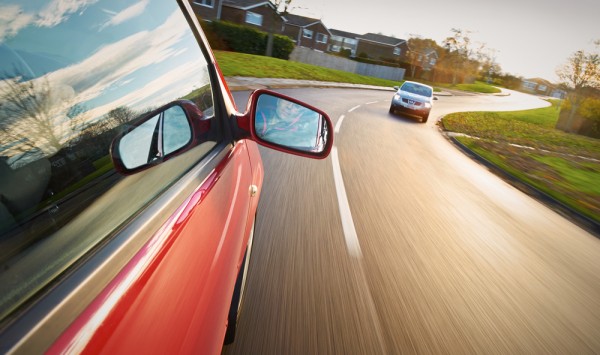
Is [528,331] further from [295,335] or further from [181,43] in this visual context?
[181,43]

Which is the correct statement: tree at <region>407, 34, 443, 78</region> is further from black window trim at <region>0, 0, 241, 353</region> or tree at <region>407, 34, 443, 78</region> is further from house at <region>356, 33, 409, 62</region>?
black window trim at <region>0, 0, 241, 353</region>

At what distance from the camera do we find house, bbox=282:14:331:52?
61656mm

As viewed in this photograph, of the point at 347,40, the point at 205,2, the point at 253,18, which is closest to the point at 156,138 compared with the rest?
the point at 205,2

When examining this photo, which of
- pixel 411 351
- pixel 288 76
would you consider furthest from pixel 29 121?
pixel 288 76

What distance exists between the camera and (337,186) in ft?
18.8

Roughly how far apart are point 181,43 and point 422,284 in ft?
9.20

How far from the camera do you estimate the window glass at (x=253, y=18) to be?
48.2 metres

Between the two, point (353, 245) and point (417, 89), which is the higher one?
point (417, 89)

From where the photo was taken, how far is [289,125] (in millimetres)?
2113

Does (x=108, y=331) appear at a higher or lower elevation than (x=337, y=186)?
higher

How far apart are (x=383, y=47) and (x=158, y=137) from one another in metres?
83.2

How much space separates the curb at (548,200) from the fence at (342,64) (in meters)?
32.7

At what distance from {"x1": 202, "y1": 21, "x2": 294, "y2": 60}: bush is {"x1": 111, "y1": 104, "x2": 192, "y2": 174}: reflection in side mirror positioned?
30.2 meters

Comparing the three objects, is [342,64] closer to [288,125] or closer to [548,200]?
[548,200]
